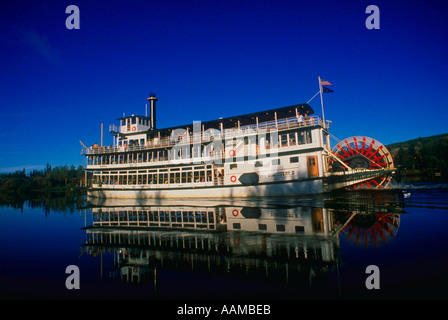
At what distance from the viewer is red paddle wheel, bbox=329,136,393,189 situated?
91.7ft

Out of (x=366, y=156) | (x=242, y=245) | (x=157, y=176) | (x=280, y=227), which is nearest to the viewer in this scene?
(x=242, y=245)

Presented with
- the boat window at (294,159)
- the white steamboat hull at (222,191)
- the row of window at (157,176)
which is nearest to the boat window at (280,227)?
the white steamboat hull at (222,191)

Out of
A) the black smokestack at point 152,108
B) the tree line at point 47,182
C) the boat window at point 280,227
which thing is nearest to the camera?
the boat window at point 280,227

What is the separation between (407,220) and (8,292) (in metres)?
A: 12.6

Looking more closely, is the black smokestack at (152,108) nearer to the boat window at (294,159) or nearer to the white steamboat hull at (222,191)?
the white steamboat hull at (222,191)

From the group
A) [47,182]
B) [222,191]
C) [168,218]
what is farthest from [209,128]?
[47,182]

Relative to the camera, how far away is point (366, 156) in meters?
28.9

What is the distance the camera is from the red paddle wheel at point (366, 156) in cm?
2794

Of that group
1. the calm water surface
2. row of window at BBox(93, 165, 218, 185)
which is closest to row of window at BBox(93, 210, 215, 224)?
the calm water surface

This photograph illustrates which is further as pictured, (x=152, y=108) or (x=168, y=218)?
(x=152, y=108)

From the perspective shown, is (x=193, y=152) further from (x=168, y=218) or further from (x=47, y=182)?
(x=47, y=182)

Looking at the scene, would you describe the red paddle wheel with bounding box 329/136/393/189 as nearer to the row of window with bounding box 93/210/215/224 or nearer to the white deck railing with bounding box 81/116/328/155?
the white deck railing with bounding box 81/116/328/155
